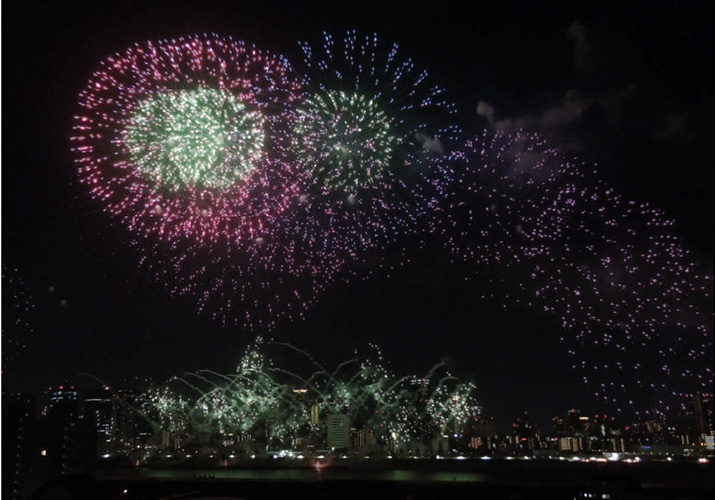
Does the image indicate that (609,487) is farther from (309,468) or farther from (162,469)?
(162,469)

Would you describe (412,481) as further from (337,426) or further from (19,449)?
(19,449)

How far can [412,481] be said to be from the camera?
180 ft

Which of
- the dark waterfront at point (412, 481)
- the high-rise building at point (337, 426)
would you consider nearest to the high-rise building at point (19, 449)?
the dark waterfront at point (412, 481)

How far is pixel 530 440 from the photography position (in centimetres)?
10275

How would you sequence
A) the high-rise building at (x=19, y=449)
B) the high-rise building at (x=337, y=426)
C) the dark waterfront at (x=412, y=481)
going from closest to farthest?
the dark waterfront at (x=412, y=481)
the high-rise building at (x=19, y=449)
the high-rise building at (x=337, y=426)


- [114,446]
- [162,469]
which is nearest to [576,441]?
[162,469]

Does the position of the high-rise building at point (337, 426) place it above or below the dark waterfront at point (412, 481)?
above

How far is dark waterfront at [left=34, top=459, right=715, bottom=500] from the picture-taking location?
1419 inches

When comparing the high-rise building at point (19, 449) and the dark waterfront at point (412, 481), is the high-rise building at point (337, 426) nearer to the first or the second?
the dark waterfront at point (412, 481)

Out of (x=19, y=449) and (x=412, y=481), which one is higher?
(x=19, y=449)

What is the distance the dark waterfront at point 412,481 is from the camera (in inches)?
1419

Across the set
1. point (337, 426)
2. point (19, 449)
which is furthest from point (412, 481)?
point (19, 449)

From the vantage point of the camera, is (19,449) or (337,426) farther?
(337,426)

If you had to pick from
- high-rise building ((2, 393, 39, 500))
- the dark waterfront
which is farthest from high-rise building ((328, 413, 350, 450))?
high-rise building ((2, 393, 39, 500))
